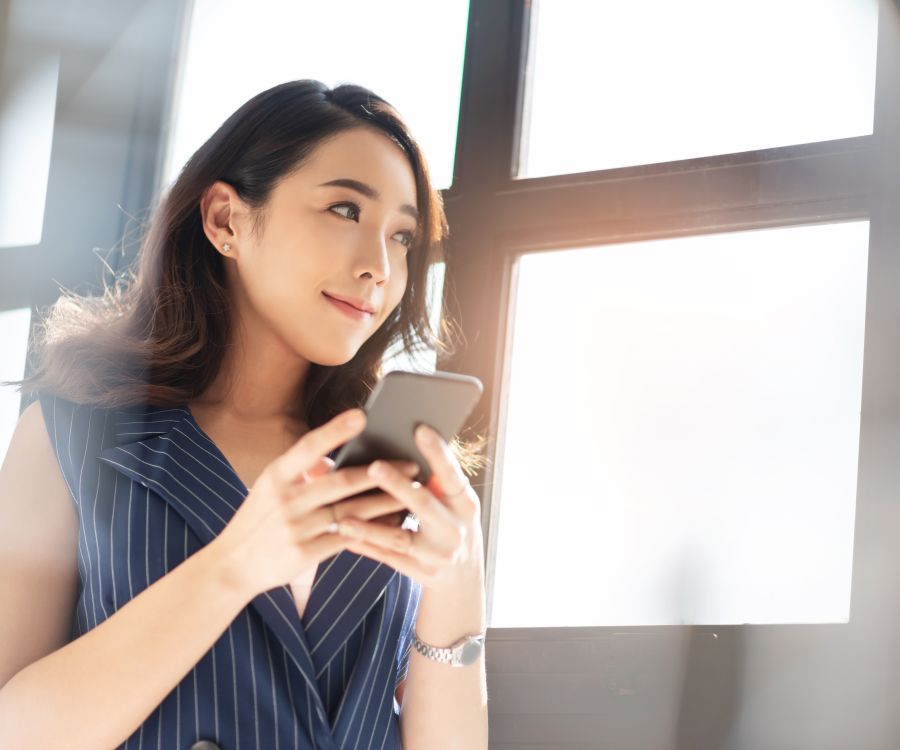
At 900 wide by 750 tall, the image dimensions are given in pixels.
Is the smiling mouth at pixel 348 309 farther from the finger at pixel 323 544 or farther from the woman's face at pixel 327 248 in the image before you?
the finger at pixel 323 544

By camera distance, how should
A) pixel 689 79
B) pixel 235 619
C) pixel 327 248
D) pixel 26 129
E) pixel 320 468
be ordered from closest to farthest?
pixel 320 468
pixel 235 619
pixel 327 248
pixel 689 79
pixel 26 129

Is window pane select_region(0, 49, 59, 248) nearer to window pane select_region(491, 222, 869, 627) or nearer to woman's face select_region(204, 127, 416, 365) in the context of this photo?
woman's face select_region(204, 127, 416, 365)

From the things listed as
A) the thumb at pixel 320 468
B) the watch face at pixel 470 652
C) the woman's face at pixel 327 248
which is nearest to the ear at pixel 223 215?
the woman's face at pixel 327 248

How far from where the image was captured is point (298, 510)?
3.26ft

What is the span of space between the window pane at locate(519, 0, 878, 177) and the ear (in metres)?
0.56

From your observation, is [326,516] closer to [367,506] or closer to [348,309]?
[367,506]

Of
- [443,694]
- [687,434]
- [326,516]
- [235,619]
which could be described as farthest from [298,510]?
[687,434]

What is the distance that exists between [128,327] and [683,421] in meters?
0.81

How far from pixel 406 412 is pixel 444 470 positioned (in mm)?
69

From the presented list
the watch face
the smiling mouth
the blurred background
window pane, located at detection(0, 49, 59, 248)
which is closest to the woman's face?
the smiling mouth

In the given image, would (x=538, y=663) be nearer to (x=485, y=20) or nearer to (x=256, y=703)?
(x=256, y=703)

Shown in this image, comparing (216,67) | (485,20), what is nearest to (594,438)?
(485,20)

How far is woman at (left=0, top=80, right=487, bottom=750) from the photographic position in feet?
3.49

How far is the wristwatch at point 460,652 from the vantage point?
1280mm
